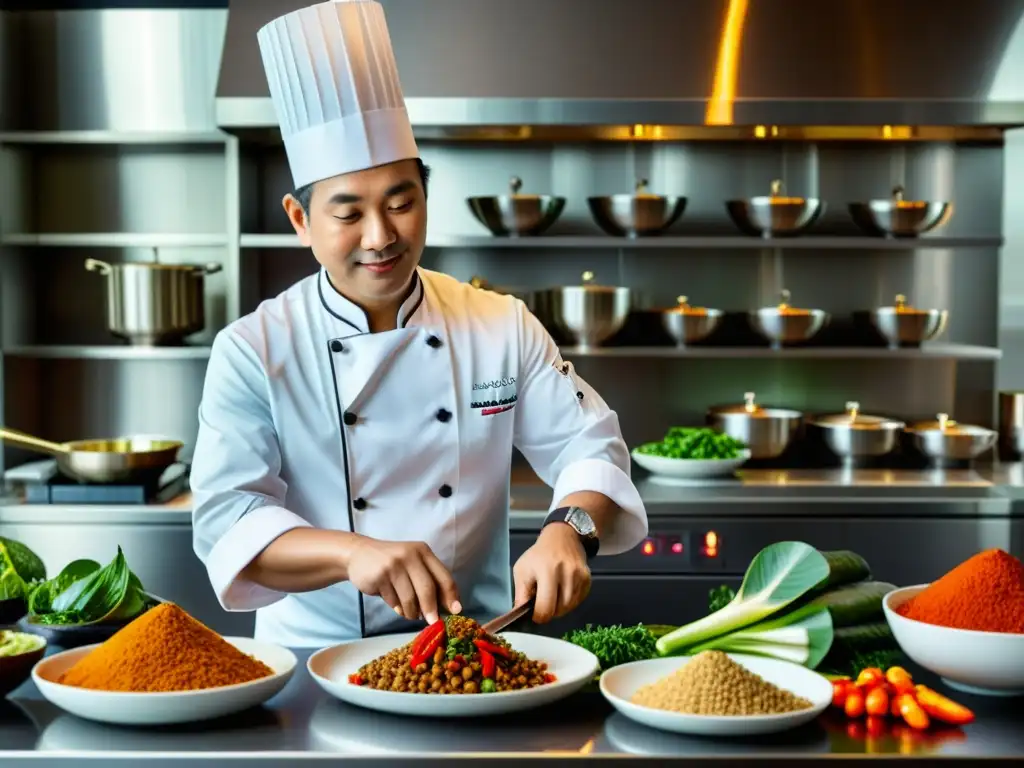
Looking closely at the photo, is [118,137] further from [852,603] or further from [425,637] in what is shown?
[852,603]

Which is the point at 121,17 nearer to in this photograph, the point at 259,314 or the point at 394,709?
the point at 259,314

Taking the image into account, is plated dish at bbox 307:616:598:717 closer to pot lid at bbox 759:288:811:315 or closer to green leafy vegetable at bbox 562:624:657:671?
green leafy vegetable at bbox 562:624:657:671

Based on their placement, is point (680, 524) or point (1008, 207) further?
point (1008, 207)

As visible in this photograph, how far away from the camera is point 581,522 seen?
6.63 ft

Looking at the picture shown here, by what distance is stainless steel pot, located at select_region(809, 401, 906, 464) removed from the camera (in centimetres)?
403

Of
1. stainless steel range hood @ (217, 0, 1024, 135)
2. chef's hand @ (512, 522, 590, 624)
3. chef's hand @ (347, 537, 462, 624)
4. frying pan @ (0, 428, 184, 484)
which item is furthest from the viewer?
stainless steel range hood @ (217, 0, 1024, 135)

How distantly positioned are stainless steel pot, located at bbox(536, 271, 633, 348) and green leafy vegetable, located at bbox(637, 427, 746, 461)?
1.31 feet

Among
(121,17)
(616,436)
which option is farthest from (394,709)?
(121,17)

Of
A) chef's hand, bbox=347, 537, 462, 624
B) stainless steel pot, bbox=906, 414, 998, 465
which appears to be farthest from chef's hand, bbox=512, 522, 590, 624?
stainless steel pot, bbox=906, 414, 998, 465

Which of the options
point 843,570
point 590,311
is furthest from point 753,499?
point 843,570

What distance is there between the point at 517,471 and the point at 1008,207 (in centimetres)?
190

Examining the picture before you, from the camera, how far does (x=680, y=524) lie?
3623mm

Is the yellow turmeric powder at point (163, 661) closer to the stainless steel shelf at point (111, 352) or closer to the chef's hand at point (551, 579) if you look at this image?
the chef's hand at point (551, 579)

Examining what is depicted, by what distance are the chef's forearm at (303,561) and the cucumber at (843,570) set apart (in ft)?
2.33
